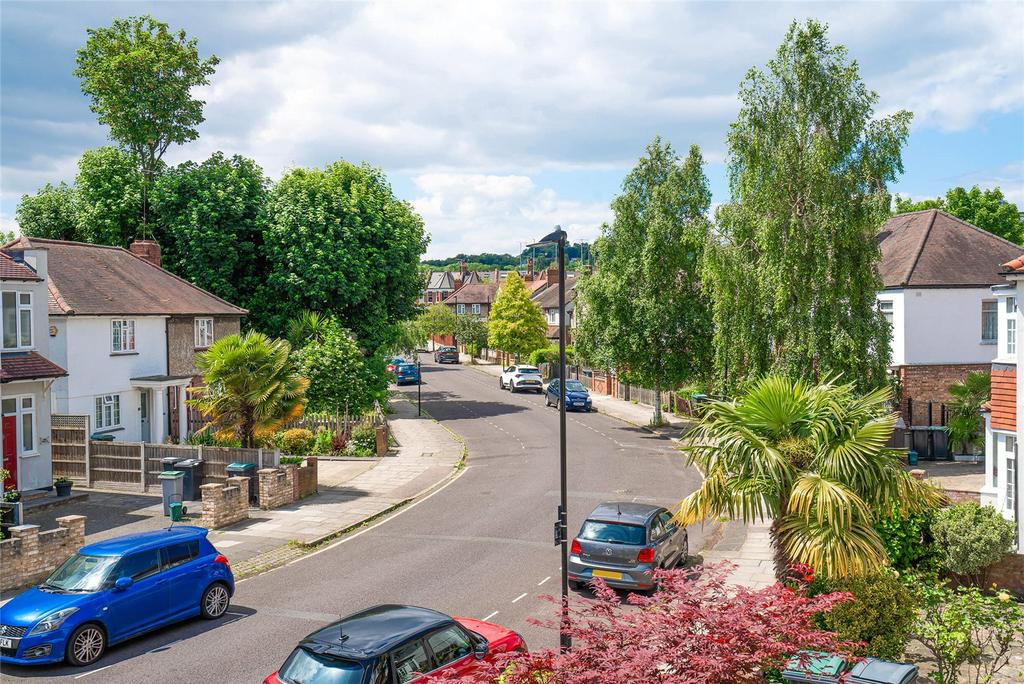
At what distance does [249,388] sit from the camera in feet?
82.2

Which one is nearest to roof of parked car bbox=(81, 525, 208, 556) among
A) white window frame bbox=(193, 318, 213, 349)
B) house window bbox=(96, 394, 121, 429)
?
house window bbox=(96, 394, 121, 429)

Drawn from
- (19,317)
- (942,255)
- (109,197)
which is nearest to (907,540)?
(942,255)

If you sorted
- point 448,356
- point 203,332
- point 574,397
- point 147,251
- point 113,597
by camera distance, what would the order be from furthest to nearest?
point 448,356 → point 574,397 → point 147,251 → point 203,332 → point 113,597

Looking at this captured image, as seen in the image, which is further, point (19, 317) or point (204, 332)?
point (204, 332)

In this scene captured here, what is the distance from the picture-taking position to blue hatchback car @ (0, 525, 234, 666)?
12.6 m

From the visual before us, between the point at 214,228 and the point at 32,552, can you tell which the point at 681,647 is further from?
the point at 214,228

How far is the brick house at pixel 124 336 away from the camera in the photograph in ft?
94.4

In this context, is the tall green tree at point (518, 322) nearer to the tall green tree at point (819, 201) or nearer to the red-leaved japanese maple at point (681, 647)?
the tall green tree at point (819, 201)

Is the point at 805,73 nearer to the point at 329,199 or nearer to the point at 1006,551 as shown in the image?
the point at 1006,551

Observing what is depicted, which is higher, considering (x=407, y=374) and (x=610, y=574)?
(x=407, y=374)

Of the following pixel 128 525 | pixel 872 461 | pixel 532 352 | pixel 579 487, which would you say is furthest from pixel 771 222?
pixel 532 352

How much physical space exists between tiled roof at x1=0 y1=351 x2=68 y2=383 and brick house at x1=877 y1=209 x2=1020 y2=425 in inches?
1145

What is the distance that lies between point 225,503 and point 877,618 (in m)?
16.1

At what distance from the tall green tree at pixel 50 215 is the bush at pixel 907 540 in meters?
44.7
